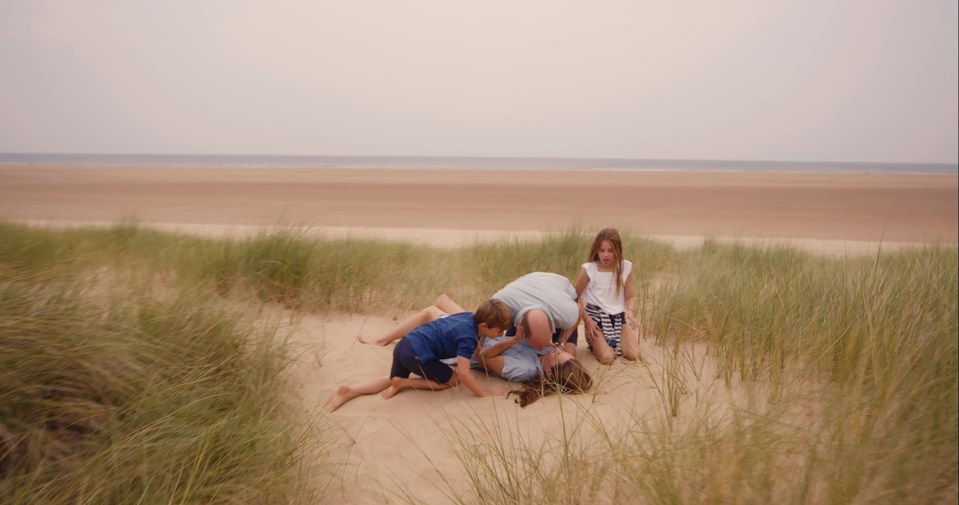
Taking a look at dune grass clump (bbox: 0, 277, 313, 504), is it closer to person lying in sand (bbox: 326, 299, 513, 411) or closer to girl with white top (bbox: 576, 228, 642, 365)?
person lying in sand (bbox: 326, 299, 513, 411)

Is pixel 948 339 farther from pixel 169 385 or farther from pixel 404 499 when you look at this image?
pixel 169 385

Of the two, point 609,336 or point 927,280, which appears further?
point 609,336

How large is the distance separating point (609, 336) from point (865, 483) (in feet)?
8.67

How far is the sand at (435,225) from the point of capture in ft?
10.4

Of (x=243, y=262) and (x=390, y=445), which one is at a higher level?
(x=243, y=262)

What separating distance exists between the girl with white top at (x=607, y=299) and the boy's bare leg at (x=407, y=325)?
1.26m

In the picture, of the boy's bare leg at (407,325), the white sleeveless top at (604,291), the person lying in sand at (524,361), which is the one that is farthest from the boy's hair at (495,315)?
the white sleeveless top at (604,291)

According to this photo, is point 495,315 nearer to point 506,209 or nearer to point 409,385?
point 409,385

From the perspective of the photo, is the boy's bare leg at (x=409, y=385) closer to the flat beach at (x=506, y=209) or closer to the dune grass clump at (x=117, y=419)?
the dune grass clump at (x=117, y=419)

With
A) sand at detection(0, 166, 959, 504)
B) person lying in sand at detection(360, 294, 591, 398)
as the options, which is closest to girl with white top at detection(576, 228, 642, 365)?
sand at detection(0, 166, 959, 504)

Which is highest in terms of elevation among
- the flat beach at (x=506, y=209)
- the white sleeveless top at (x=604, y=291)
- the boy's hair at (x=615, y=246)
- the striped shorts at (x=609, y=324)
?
the boy's hair at (x=615, y=246)

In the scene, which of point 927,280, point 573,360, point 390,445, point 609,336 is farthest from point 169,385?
point 927,280

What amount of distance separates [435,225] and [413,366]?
12166mm

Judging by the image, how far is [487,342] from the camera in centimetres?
410
